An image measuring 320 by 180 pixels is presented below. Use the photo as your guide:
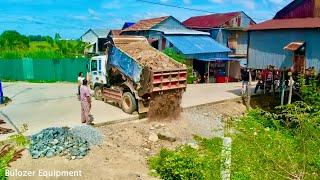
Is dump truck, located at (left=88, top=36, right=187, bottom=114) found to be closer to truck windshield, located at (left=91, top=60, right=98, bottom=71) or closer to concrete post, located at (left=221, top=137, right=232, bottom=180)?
truck windshield, located at (left=91, top=60, right=98, bottom=71)

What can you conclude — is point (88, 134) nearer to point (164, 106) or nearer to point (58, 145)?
point (58, 145)

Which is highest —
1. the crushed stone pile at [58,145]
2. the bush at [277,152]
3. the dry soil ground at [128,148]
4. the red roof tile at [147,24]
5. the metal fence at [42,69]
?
the red roof tile at [147,24]

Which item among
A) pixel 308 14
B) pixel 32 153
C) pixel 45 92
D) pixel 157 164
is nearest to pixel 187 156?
pixel 157 164

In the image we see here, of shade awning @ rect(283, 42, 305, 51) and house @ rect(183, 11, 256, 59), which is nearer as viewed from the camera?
shade awning @ rect(283, 42, 305, 51)

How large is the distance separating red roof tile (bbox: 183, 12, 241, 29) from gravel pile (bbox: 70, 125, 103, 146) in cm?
2687

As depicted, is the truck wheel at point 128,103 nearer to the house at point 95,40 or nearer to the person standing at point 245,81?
the person standing at point 245,81

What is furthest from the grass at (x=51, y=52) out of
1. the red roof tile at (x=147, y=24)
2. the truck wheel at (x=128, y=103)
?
the truck wheel at (x=128, y=103)

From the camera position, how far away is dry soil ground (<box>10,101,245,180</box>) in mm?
10334

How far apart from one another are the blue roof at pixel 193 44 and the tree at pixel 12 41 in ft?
63.8

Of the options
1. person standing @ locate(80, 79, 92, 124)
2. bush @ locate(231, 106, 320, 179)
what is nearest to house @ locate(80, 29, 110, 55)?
person standing @ locate(80, 79, 92, 124)

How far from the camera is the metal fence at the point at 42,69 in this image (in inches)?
1117

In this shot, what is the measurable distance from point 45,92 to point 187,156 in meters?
16.2

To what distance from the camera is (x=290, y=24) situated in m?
18.2

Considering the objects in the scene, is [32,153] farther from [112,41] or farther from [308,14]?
[308,14]
